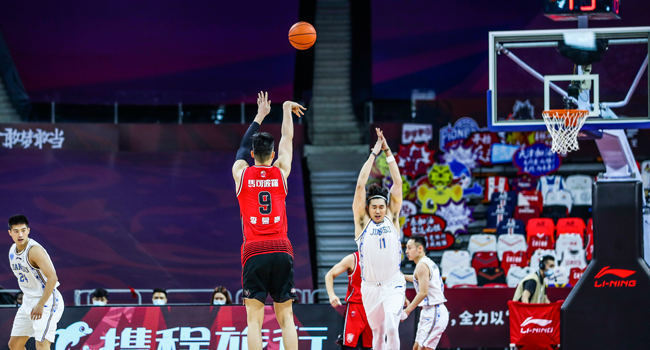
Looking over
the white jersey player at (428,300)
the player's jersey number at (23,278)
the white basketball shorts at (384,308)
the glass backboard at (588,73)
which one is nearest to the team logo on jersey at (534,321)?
the white jersey player at (428,300)

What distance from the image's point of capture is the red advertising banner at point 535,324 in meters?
11.8

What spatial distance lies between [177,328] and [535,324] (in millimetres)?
5616

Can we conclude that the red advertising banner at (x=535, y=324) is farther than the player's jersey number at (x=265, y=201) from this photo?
Yes

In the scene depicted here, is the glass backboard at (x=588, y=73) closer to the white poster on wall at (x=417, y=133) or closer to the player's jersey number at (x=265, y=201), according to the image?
the player's jersey number at (x=265, y=201)

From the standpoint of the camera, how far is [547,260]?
1223 cm

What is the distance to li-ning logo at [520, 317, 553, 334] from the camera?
1178 cm

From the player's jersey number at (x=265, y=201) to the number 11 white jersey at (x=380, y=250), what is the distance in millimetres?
1731

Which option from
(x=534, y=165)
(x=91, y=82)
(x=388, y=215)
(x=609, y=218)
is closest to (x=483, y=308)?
(x=609, y=218)

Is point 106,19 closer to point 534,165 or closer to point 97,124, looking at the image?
point 97,124

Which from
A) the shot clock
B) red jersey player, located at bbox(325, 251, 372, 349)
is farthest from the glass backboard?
red jersey player, located at bbox(325, 251, 372, 349)

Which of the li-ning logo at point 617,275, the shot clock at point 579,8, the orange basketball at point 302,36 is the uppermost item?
the shot clock at point 579,8

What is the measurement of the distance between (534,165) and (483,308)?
7.16 metres

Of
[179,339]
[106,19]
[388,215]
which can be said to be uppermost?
[106,19]

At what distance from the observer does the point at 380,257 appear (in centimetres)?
841
